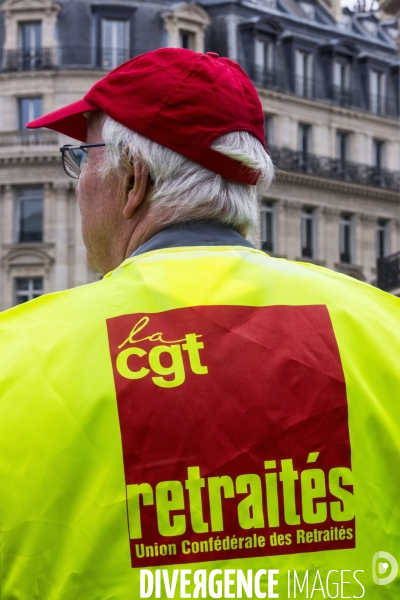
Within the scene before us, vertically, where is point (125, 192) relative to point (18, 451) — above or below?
above

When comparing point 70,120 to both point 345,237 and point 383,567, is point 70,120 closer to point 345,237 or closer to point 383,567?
point 383,567

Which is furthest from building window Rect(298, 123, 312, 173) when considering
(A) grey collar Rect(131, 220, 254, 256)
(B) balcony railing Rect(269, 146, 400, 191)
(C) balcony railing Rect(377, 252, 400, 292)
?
(A) grey collar Rect(131, 220, 254, 256)

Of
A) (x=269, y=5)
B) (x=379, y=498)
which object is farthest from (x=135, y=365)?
(x=269, y=5)

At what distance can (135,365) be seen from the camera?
84.7 inches

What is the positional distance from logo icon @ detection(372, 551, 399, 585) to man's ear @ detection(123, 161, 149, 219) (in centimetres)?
86

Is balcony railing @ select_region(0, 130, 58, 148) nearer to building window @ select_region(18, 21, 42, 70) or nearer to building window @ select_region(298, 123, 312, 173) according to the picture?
building window @ select_region(18, 21, 42, 70)

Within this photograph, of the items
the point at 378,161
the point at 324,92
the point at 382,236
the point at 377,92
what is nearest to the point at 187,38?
the point at 324,92

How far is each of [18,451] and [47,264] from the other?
123ft

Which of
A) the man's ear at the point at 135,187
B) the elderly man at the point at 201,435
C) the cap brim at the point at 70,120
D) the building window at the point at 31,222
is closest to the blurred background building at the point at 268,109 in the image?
the building window at the point at 31,222

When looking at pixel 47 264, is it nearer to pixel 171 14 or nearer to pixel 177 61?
pixel 171 14

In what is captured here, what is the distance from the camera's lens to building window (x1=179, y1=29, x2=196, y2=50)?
133 feet

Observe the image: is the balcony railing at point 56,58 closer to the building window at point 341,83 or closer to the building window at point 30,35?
the building window at point 30,35

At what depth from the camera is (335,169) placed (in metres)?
43.8

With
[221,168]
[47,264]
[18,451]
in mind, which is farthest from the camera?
[47,264]
